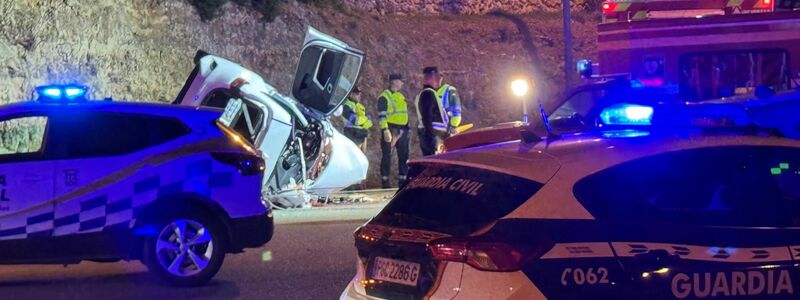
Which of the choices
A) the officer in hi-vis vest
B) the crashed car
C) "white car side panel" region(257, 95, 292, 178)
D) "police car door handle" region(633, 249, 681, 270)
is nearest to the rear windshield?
"police car door handle" region(633, 249, 681, 270)

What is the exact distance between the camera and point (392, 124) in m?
16.5

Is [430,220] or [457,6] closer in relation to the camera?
[430,220]

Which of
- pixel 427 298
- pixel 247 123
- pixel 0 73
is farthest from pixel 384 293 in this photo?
pixel 0 73

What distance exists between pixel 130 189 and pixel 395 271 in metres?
4.24

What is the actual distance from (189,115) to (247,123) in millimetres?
3047

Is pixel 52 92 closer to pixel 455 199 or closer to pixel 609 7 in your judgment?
pixel 455 199

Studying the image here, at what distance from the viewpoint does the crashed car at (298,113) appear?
11.9 m

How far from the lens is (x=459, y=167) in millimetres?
4676

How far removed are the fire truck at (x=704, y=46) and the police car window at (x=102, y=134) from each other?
493 centimetres

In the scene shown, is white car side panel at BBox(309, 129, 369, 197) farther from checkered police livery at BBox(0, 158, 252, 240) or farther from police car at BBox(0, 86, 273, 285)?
checkered police livery at BBox(0, 158, 252, 240)

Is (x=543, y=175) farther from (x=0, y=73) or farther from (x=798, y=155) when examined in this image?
(x=0, y=73)

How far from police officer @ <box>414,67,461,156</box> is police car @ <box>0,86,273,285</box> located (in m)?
6.86

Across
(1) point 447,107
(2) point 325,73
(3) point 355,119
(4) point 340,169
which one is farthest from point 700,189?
(3) point 355,119

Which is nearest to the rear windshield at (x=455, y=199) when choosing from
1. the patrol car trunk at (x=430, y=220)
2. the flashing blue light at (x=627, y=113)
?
the patrol car trunk at (x=430, y=220)
